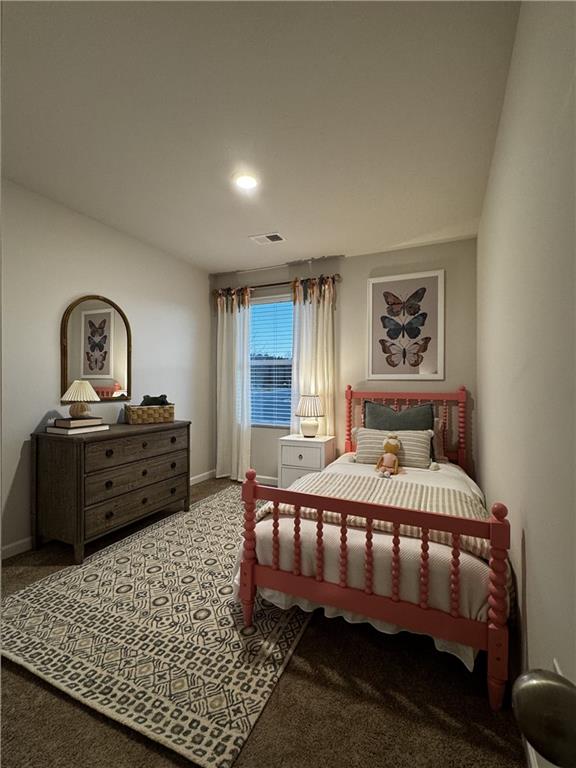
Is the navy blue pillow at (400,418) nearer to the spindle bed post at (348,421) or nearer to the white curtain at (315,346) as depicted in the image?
the spindle bed post at (348,421)

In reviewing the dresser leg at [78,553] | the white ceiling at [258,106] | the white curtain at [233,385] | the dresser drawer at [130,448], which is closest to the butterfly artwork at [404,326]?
the white ceiling at [258,106]

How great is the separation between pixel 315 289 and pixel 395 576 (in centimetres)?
305

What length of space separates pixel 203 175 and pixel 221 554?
263cm

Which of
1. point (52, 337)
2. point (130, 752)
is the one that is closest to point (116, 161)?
point (52, 337)

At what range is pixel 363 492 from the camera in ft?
6.92

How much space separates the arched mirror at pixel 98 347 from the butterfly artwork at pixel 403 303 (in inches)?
101

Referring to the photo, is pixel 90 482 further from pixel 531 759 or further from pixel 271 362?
pixel 531 759

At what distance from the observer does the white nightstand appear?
11.5 ft

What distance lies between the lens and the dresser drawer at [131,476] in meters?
2.52

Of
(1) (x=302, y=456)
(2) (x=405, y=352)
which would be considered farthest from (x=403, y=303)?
(1) (x=302, y=456)

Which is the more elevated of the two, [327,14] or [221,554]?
[327,14]

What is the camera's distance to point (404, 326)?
11.9 feet

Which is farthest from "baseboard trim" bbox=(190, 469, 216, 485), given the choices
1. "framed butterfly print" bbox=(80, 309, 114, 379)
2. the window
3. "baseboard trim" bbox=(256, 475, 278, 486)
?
"framed butterfly print" bbox=(80, 309, 114, 379)

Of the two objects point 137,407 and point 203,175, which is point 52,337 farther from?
point 203,175
